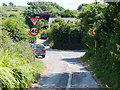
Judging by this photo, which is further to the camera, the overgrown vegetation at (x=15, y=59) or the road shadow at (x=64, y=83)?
the road shadow at (x=64, y=83)

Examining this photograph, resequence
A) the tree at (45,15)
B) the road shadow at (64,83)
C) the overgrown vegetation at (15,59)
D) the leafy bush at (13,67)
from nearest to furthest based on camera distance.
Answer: the leafy bush at (13,67) → the overgrown vegetation at (15,59) → the road shadow at (64,83) → the tree at (45,15)

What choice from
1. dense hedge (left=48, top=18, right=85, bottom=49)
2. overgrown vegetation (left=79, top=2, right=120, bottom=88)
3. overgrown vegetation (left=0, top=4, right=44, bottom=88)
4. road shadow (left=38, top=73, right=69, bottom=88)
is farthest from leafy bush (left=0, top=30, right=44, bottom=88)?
dense hedge (left=48, top=18, right=85, bottom=49)

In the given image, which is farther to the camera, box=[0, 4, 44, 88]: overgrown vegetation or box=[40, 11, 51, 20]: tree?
box=[40, 11, 51, 20]: tree

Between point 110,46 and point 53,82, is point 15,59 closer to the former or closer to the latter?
point 53,82

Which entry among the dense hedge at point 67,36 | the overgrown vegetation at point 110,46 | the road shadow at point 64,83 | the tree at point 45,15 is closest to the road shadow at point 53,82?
the road shadow at point 64,83

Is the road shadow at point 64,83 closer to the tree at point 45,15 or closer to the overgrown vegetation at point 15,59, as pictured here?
the overgrown vegetation at point 15,59

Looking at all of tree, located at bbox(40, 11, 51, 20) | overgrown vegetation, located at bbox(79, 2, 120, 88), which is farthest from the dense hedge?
tree, located at bbox(40, 11, 51, 20)

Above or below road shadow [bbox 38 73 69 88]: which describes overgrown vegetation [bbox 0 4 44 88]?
above

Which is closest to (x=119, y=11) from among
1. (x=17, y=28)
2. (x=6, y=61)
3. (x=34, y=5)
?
(x=17, y=28)

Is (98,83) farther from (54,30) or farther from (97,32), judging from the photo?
(54,30)

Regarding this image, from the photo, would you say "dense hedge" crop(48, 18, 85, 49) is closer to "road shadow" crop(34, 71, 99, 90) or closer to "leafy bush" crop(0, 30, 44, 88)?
"leafy bush" crop(0, 30, 44, 88)

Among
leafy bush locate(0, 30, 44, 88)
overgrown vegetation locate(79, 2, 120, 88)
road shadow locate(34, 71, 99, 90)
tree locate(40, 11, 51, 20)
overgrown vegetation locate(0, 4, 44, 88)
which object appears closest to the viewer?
leafy bush locate(0, 30, 44, 88)

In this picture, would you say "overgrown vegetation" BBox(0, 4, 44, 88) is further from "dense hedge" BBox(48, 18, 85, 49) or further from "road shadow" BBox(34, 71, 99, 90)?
"dense hedge" BBox(48, 18, 85, 49)

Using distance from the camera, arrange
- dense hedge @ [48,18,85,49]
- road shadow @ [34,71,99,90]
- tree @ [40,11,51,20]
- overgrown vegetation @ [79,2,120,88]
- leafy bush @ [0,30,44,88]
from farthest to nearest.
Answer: tree @ [40,11,51,20], dense hedge @ [48,18,85,49], overgrown vegetation @ [79,2,120,88], road shadow @ [34,71,99,90], leafy bush @ [0,30,44,88]
